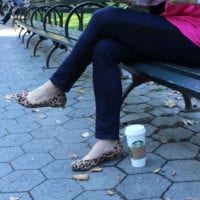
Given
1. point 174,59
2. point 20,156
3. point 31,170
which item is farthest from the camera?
point 20,156

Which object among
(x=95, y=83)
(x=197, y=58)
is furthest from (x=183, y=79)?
(x=95, y=83)

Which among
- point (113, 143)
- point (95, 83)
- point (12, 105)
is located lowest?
point (12, 105)

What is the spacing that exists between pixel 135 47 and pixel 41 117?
162 centimetres

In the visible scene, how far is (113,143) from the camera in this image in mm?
2949

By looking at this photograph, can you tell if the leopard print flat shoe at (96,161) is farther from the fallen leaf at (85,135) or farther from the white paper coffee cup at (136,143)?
the fallen leaf at (85,135)

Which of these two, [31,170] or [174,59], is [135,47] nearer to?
[174,59]

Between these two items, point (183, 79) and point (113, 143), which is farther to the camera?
point (113, 143)

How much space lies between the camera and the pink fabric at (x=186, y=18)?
265cm

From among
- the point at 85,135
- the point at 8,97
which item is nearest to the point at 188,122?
the point at 85,135

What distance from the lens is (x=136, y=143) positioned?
2.78 m

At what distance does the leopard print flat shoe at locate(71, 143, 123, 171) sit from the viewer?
2.90 m

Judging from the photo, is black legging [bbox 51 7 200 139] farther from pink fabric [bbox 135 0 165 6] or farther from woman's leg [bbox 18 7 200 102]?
pink fabric [bbox 135 0 165 6]

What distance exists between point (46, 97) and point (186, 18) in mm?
1015


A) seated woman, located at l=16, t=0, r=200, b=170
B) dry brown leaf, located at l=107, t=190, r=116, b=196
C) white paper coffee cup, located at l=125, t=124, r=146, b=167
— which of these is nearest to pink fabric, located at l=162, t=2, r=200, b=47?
seated woman, located at l=16, t=0, r=200, b=170
